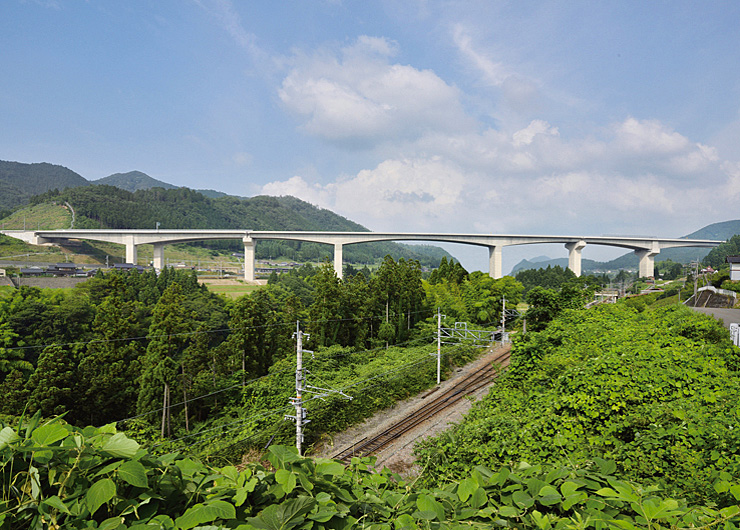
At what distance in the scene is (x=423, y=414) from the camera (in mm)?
14406

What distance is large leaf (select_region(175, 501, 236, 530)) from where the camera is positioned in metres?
0.87

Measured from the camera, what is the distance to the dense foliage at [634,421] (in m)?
3.45

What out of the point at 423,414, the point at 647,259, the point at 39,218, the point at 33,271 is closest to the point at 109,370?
the point at 423,414

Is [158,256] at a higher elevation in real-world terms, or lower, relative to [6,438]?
higher

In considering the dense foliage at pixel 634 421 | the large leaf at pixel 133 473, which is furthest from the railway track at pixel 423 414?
the large leaf at pixel 133 473

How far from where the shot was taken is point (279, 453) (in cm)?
120

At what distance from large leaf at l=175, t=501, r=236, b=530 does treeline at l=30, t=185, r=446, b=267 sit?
240ft

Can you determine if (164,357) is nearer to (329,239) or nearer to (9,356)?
(9,356)

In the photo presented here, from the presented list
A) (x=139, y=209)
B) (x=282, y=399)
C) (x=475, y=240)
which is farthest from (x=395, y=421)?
(x=139, y=209)

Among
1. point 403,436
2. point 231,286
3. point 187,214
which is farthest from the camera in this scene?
point 187,214

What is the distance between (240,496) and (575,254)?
201 ft

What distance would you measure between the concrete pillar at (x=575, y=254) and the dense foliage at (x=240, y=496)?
196 feet

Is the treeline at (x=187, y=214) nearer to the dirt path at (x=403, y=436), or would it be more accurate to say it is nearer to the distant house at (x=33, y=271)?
the distant house at (x=33, y=271)

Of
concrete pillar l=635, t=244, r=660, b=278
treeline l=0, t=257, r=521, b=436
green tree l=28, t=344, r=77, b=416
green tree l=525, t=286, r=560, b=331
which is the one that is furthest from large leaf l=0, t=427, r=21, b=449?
concrete pillar l=635, t=244, r=660, b=278
